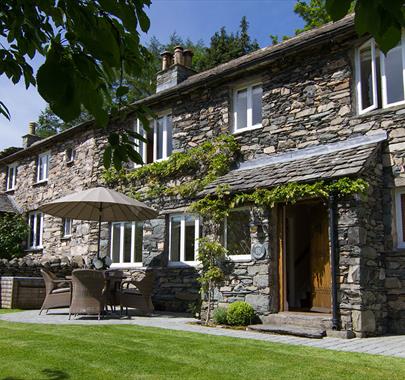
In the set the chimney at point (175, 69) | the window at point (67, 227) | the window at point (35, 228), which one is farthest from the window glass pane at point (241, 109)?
the window at point (35, 228)

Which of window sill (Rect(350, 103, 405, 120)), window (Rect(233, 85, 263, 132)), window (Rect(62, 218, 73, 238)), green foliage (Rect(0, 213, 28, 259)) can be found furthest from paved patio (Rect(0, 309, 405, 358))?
green foliage (Rect(0, 213, 28, 259))

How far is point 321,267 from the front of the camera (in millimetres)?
10031

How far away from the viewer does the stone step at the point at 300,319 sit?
8.36m

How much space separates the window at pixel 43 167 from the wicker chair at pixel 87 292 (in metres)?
10.5

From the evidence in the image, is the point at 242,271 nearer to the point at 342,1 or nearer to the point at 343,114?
the point at 343,114

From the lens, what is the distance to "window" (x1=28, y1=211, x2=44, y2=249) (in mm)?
19516

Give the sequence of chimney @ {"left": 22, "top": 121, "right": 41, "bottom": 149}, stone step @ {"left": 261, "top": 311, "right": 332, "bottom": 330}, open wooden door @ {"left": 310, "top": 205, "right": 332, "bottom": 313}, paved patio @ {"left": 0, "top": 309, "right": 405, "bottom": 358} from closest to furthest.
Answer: paved patio @ {"left": 0, "top": 309, "right": 405, "bottom": 358} < stone step @ {"left": 261, "top": 311, "right": 332, "bottom": 330} < open wooden door @ {"left": 310, "top": 205, "right": 332, "bottom": 313} < chimney @ {"left": 22, "top": 121, "right": 41, "bottom": 149}

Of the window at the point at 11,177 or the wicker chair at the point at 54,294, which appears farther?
the window at the point at 11,177

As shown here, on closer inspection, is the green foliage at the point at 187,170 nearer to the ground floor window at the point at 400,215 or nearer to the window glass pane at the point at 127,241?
the window glass pane at the point at 127,241

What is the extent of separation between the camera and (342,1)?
1766 mm

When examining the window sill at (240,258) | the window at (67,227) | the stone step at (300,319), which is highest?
the window at (67,227)

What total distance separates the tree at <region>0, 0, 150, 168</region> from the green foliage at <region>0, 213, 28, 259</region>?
18099 mm

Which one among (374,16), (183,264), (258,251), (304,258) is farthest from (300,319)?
(374,16)

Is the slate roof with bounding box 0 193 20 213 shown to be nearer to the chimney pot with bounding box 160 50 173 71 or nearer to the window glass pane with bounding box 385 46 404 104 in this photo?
the chimney pot with bounding box 160 50 173 71
